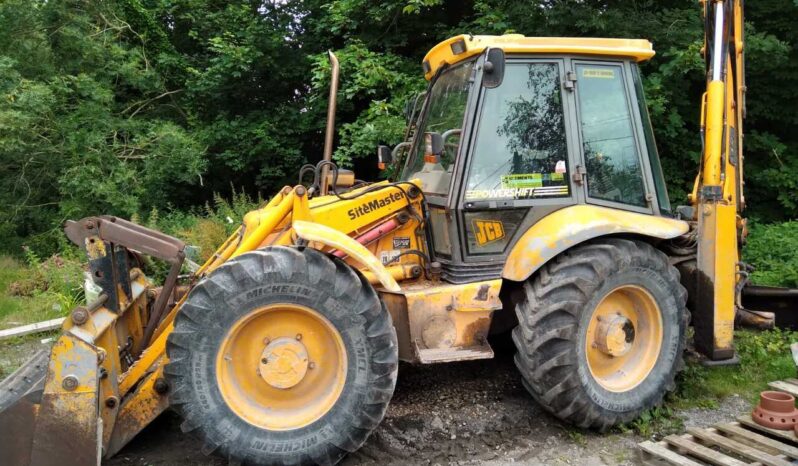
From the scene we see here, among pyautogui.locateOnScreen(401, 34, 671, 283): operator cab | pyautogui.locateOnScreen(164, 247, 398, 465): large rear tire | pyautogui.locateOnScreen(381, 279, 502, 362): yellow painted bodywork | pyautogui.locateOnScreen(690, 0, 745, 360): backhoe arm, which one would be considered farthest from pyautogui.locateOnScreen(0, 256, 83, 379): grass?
pyautogui.locateOnScreen(690, 0, 745, 360): backhoe arm

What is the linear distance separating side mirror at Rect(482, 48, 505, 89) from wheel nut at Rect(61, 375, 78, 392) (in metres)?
2.95

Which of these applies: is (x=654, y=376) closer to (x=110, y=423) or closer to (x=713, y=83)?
(x=713, y=83)

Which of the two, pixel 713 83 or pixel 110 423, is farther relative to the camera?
pixel 713 83

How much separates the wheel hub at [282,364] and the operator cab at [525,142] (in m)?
1.18

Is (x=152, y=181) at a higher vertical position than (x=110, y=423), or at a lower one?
higher

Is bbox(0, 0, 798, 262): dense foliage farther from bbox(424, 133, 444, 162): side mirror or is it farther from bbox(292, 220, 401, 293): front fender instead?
bbox(292, 220, 401, 293): front fender

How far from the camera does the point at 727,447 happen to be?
3619 mm

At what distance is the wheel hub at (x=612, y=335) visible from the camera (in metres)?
4.01

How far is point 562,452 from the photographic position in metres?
3.76

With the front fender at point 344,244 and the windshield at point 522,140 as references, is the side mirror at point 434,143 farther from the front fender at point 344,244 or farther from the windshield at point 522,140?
the front fender at point 344,244

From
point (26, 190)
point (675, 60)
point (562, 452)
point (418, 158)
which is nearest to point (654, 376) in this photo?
point (562, 452)

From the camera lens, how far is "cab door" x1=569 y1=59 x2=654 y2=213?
418 centimetres

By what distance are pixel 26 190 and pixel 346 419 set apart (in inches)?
383

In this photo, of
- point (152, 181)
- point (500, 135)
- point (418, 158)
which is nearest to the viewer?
point (500, 135)
